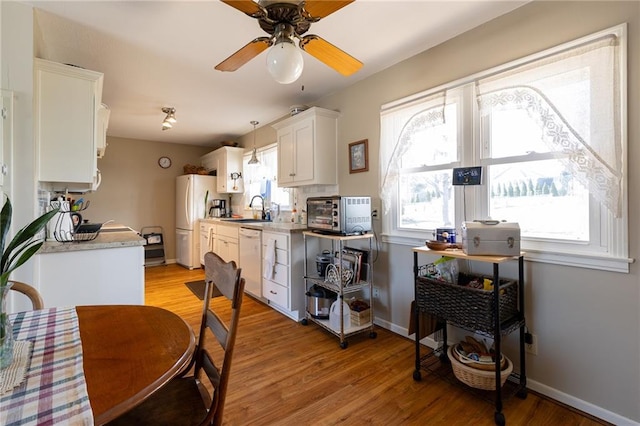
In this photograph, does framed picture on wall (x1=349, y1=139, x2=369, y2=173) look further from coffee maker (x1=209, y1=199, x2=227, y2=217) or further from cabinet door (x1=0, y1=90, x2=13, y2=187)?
coffee maker (x1=209, y1=199, x2=227, y2=217)

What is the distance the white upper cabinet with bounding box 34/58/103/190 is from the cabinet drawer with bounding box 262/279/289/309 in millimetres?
1867

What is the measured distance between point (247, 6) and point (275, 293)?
2.56 meters

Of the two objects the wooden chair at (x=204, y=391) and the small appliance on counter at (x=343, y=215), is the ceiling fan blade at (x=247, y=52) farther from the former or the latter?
the small appliance on counter at (x=343, y=215)

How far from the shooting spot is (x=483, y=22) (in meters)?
2.04

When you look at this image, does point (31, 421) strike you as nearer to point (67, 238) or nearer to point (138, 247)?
point (138, 247)

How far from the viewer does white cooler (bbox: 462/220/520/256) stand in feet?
5.51

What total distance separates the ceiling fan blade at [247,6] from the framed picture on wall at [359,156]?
1698 mm

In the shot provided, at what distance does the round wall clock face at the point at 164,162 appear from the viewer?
18.6 ft

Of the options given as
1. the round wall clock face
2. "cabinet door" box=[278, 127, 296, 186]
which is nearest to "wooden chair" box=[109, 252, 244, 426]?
"cabinet door" box=[278, 127, 296, 186]

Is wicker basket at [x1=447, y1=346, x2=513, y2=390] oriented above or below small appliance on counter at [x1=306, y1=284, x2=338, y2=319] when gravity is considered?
below

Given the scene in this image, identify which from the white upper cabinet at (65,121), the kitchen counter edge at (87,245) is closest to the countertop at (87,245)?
the kitchen counter edge at (87,245)

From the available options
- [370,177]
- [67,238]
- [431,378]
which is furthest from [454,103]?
[67,238]

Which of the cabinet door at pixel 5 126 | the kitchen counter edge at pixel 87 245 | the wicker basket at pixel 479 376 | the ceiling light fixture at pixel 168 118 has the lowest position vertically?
the wicker basket at pixel 479 376

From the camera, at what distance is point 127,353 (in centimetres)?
86
